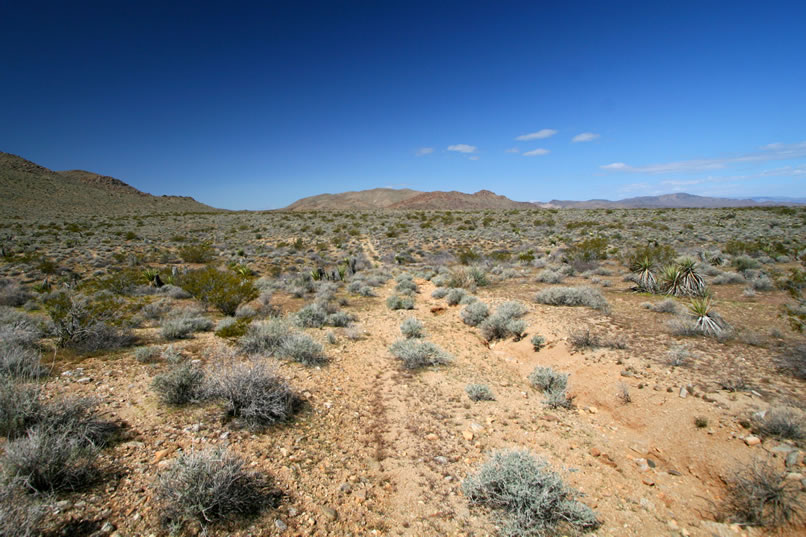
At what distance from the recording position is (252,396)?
4.33 m

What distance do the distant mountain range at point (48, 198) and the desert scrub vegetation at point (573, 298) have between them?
59816 mm

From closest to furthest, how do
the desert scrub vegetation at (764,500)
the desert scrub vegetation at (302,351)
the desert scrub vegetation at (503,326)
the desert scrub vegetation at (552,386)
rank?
the desert scrub vegetation at (764,500) < the desert scrub vegetation at (552,386) < the desert scrub vegetation at (302,351) < the desert scrub vegetation at (503,326)

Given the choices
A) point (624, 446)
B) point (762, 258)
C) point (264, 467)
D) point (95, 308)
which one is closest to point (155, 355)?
point (95, 308)

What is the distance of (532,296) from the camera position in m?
11.0

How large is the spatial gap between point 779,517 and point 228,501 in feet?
16.0

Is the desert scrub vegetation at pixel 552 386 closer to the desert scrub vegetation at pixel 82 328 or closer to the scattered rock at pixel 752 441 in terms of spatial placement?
the scattered rock at pixel 752 441

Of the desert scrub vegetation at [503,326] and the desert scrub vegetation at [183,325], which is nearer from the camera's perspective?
the desert scrub vegetation at [183,325]

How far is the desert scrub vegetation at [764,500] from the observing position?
3027 millimetres

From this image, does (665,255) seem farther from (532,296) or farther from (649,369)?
(649,369)

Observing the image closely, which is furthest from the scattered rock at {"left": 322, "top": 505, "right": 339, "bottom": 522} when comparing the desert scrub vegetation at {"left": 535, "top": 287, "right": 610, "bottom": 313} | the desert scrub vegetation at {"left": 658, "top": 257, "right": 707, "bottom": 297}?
the desert scrub vegetation at {"left": 658, "top": 257, "right": 707, "bottom": 297}

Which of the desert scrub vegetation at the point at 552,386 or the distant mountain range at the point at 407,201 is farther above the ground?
the distant mountain range at the point at 407,201

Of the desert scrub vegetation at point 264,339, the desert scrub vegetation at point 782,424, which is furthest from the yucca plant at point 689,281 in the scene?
the desert scrub vegetation at point 264,339

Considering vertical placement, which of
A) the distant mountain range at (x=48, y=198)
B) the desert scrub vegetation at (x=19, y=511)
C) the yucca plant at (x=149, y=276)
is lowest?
the desert scrub vegetation at (x=19, y=511)

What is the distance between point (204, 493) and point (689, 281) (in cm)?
1248
